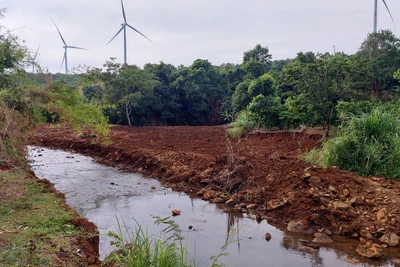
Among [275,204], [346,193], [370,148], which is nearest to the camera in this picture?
[346,193]

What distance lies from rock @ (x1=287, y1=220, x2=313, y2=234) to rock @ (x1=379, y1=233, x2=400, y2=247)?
1238 millimetres

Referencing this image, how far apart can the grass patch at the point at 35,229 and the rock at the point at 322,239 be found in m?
3.98

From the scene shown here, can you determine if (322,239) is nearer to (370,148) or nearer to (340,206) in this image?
(340,206)

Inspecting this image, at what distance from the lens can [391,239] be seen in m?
6.23

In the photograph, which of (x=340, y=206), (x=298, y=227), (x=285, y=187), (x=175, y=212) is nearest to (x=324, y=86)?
(x=285, y=187)

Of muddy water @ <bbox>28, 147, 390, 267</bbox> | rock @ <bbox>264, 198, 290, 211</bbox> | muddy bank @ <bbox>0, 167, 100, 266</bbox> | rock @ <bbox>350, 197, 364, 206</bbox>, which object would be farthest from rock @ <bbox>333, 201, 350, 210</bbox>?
muddy bank @ <bbox>0, 167, 100, 266</bbox>

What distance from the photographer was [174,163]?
11.6 meters

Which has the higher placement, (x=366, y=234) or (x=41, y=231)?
(x=41, y=231)

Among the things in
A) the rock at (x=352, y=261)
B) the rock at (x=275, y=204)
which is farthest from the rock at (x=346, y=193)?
the rock at (x=352, y=261)

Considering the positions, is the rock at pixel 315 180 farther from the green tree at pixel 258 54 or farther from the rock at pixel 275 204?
the green tree at pixel 258 54

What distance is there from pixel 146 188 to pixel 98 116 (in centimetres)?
499

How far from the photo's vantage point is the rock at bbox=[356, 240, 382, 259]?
578 cm

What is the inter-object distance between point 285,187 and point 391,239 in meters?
2.55

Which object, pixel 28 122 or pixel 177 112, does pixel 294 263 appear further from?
pixel 177 112
